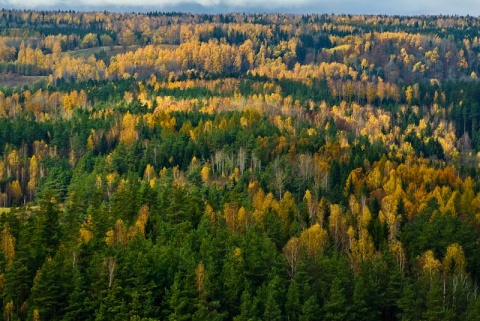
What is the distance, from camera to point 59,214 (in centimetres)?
12812

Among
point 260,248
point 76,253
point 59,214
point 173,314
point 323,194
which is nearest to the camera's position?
point 173,314

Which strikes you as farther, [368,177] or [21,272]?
[368,177]

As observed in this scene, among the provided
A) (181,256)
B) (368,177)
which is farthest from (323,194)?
(181,256)

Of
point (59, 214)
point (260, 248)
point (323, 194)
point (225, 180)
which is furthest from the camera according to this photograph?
point (225, 180)

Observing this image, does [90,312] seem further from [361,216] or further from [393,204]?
[393,204]

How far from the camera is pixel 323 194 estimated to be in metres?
163

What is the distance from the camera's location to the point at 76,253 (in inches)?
4151

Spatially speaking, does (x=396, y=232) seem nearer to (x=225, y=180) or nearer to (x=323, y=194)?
(x=323, y=194)

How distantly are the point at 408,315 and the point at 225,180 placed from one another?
87098 millimetres

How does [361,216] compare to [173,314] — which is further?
[361,216]

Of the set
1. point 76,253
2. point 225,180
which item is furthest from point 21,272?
point 225,180

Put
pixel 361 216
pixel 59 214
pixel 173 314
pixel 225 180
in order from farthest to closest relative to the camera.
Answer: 1. pixel 225 180
2. pixel 361 216
3. pixel 59 214
4. pixel 173 314

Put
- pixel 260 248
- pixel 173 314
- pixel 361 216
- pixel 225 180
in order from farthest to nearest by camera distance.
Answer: pixel 225 180, pixel 361 216, pixel 260 248, pixel 173 314

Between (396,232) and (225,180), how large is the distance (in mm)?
57103
